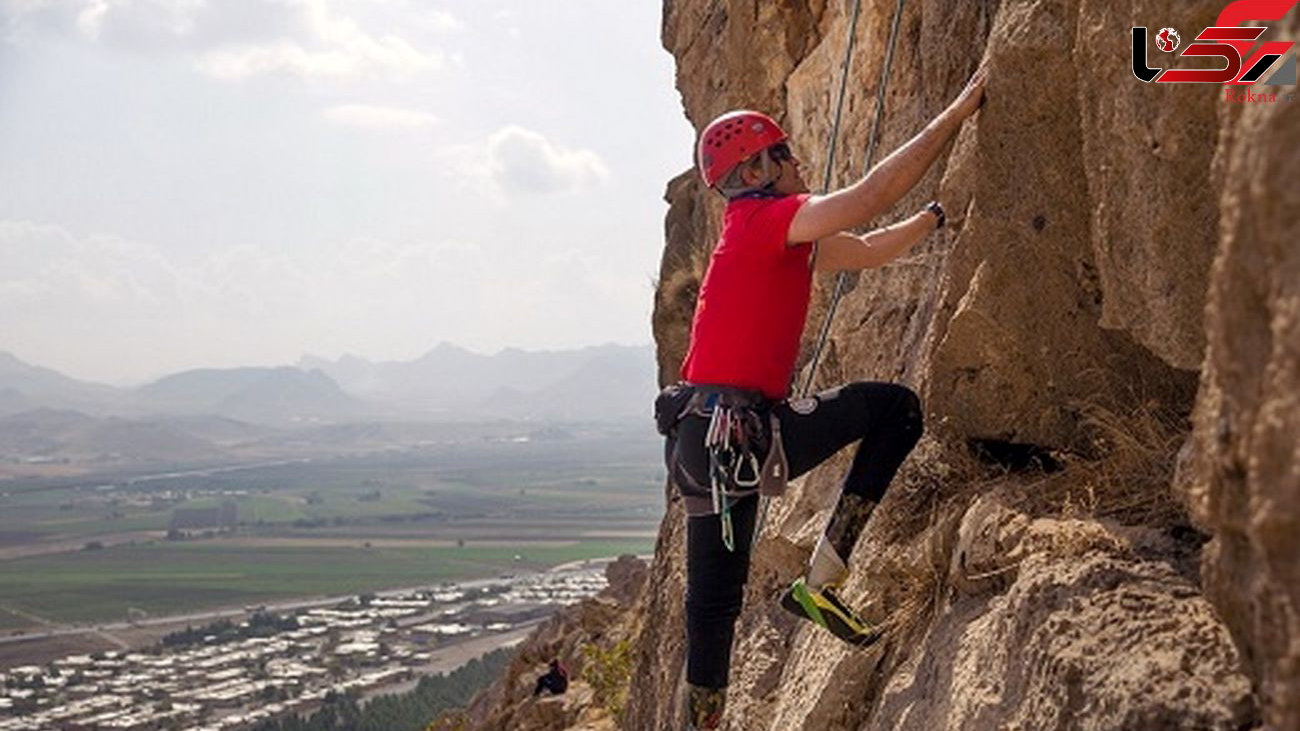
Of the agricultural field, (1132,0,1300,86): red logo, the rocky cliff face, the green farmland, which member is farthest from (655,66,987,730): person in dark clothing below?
the green farmland

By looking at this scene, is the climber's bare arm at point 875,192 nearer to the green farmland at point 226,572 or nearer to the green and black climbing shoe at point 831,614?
the green and black climbing shoe at point 831,614

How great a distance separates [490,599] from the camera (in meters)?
119

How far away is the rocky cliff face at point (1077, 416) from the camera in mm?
2160

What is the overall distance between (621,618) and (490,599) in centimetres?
10051

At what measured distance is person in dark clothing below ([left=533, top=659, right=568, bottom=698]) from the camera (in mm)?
18812

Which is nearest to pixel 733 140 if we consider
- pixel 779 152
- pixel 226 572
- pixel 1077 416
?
pixel 779 152

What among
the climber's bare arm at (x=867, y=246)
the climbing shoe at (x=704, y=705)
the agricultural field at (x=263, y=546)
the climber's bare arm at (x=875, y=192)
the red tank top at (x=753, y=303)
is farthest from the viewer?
the agricultural field at (x=263, y=546)

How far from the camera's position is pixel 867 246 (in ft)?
15.8

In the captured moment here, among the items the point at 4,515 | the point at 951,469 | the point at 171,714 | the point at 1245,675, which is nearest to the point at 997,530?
the point at 951,469

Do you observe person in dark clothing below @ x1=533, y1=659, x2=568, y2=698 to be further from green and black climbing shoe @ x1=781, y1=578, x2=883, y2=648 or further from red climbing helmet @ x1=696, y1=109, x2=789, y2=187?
red climbing helmet @ x1=696, y1=109, x2=789, y2=187

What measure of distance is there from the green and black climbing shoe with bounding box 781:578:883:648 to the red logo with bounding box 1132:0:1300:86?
2279mm

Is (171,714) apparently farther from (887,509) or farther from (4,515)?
(4,515)

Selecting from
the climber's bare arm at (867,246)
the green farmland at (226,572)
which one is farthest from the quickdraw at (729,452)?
the green farmland at (226,572)

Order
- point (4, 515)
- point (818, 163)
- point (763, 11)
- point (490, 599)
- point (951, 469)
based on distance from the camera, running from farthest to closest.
Result: point (4, 515) < point (490, 599) < point (763, 11) < point (818, 163) < point (951, 469)
